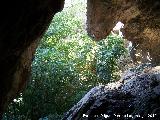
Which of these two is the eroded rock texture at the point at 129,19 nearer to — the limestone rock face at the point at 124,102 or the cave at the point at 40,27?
the cave at the point at 40,27

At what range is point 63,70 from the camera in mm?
11086

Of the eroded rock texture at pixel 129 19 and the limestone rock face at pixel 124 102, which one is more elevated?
the eroded rock texture at pixel 129 19

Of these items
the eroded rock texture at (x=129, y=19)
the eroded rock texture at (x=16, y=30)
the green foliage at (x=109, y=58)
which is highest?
the green foliage at (x=109, y=58)

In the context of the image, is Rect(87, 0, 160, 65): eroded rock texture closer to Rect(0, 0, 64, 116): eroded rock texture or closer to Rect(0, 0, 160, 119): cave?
Rect(0, 0, 160, 119): cave

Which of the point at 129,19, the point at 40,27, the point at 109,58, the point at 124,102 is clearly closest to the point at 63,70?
the point at 109,58

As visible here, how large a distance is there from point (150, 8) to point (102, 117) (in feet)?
10.6

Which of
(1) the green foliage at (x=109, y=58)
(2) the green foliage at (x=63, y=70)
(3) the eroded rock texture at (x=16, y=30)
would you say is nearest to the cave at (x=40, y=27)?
(3) the eroded rock texture at (x=16, y=30)

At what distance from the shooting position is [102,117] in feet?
22.1

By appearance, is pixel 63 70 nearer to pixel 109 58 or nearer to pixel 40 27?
pixel 109 58

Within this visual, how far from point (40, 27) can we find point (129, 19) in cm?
477

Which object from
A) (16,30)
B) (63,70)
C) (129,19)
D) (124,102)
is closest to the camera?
(16,30)

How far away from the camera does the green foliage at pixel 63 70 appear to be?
35.7 feet

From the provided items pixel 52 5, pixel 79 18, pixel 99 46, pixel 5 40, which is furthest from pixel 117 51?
pixel 5 40

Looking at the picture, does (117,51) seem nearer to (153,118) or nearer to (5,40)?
(153,118)
